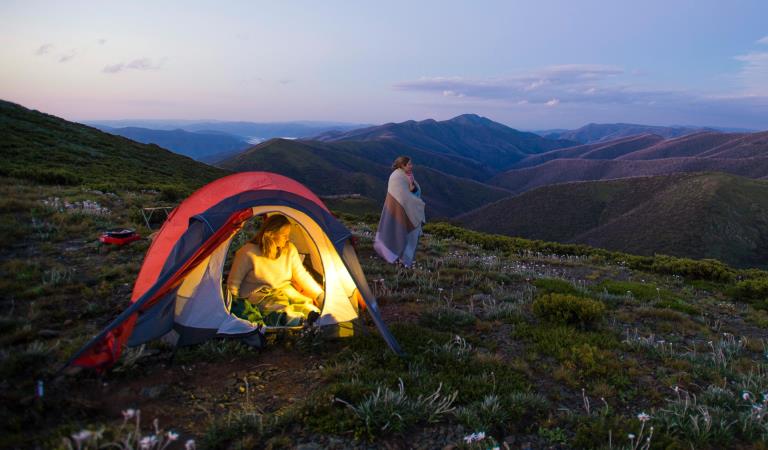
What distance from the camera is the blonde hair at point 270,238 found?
7242 mm

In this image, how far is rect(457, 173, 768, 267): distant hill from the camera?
73688mm

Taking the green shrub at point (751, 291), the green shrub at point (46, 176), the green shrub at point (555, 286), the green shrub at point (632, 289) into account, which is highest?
→ the green shrub at point (46, 176)

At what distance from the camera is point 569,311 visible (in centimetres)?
766

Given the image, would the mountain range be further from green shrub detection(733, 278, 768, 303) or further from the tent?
green shrub detection(733, 278, 768, 303)

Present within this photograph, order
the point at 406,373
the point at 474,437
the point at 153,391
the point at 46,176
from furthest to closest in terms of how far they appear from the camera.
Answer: the point at 46,176 → the point at 406,373 → the point at 153,391 → the point at 474,437

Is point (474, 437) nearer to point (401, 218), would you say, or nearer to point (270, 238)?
point (270, 238)

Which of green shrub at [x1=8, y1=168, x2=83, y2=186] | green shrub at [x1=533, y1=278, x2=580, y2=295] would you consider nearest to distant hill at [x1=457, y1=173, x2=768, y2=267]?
green shrub at [x1=533, y1=278, x2=580, y2=295]

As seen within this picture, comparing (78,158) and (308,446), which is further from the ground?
(78,158)

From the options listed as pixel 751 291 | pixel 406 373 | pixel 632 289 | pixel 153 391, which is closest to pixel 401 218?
pixel 406 373

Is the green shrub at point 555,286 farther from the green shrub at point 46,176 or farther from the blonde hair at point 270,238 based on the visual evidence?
the green shrub at point 46,176

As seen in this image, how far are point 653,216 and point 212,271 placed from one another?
98.2m

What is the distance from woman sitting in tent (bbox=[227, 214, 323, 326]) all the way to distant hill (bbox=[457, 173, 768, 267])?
249 feet

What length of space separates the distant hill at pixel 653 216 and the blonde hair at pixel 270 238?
3004 inches

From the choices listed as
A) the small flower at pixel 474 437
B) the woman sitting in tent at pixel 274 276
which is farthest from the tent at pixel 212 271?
the small flower at pixel 474 437
